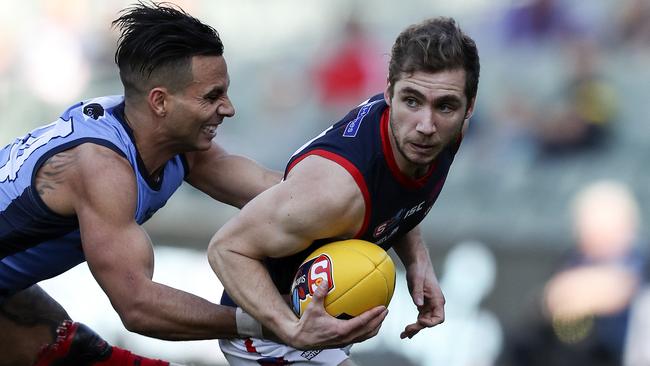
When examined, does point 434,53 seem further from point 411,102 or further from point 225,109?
point 225,109

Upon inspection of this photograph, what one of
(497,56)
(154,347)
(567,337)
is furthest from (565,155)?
(154,347)

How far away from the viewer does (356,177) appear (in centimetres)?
543

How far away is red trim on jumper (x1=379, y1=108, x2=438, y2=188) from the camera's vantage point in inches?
219

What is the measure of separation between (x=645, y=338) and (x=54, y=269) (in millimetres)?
5078

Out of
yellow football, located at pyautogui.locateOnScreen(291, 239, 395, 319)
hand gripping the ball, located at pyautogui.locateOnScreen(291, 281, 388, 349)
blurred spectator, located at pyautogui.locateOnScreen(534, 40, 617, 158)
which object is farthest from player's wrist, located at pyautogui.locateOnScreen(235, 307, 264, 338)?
blurred spectator, located at pyautogui.locateOnScreen(534, 40, 617, 158)

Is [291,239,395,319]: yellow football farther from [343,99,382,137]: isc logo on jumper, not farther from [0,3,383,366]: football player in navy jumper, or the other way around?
[343,99,382,137]: isc logo on jumper

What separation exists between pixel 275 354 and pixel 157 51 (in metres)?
1.61

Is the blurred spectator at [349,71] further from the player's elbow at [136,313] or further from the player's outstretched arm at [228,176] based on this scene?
the player's elbow at [136,313]

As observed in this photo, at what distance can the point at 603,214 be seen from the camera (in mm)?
10180

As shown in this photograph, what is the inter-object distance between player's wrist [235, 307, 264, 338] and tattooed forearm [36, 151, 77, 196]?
1.06 m

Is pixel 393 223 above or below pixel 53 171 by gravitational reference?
below

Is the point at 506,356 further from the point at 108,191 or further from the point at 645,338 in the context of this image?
the point at 108,191

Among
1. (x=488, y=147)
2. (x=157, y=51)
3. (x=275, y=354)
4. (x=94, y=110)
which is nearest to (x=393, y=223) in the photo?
(x=275, y=354)

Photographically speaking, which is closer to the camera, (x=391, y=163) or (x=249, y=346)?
(x=391, y=163)
